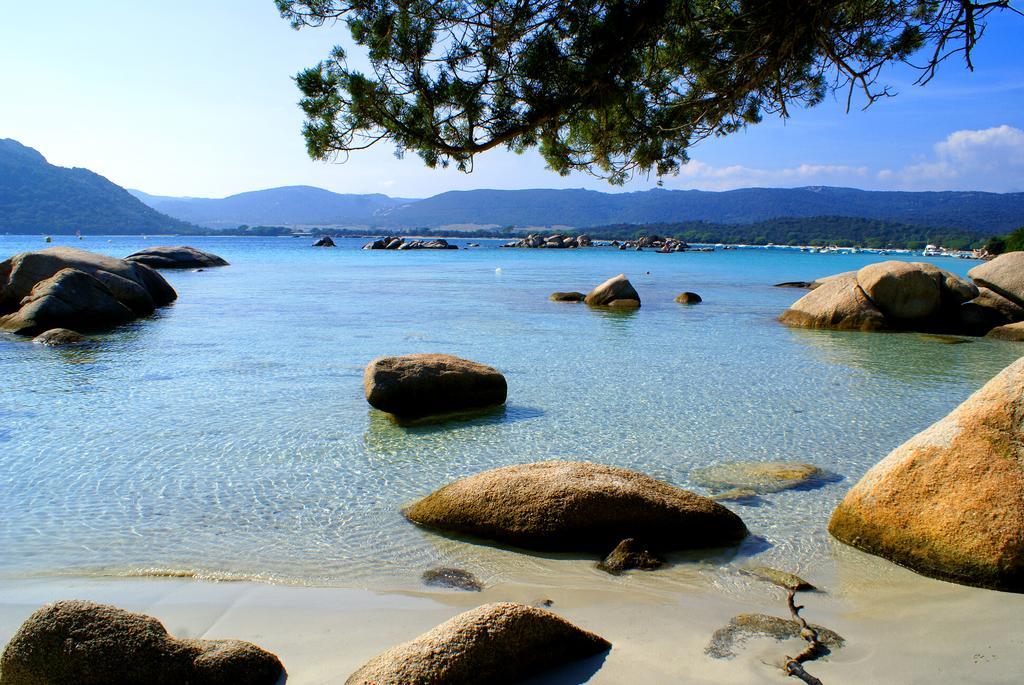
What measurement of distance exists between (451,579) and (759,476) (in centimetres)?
351

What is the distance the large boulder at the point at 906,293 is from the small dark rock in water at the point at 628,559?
50.7 feet

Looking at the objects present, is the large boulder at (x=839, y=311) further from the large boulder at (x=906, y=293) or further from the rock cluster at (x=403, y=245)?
the rock cluster at (x=403, y=245)

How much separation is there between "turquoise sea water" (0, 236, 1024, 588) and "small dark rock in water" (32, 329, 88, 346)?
0.58 m

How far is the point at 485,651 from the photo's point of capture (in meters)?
3.36

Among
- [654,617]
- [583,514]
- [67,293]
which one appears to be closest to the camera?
[654,617]

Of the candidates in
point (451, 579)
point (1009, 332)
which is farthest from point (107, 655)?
point (1009, 332)

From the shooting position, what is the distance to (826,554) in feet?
17.3

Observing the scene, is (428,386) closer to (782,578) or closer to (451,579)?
(451,579)

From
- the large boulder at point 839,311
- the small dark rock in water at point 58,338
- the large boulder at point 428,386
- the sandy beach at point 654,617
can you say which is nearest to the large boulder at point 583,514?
the sandy beach at point 654,617

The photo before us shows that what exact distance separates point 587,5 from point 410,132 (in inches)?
61.1

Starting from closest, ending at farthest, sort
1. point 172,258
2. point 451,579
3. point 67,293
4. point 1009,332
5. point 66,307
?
point 451,579
point 66,307
point 67,293
point 1009,332
point 172,258

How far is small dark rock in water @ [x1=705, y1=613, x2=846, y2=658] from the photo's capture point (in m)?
3.88

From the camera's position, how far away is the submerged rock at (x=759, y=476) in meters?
6.73

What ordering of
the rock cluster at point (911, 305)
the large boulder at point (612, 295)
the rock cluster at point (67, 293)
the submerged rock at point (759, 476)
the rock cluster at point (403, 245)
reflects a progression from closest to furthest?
the submerged rock at point (759, 476)
the rock cluster at point (67, 293)
the rock cluster at point (911, 305)
the large boulder at point (612, 295)
the rock cluster at point (403, 245)
